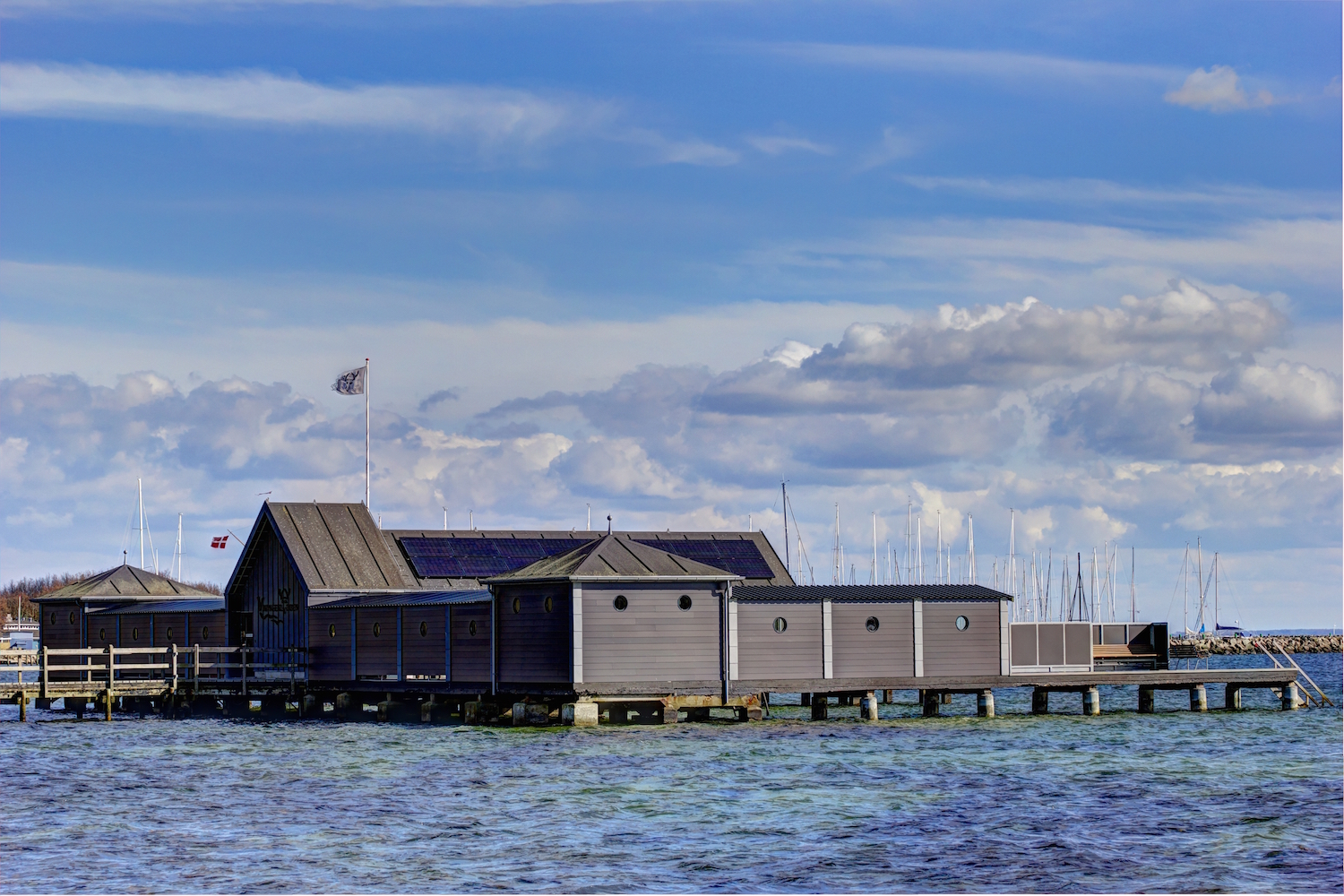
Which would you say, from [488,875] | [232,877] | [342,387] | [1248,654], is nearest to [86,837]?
[232,877]

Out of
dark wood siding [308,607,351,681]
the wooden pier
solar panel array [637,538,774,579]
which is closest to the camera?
the wooden pier

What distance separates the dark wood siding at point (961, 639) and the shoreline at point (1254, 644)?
8084 cm

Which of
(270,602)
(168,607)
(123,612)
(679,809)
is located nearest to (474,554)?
(270,602)

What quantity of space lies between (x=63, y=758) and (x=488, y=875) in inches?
842

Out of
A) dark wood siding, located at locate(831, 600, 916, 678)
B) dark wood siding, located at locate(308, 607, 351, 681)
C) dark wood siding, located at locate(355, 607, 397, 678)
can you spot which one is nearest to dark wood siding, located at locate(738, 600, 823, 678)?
dark wood siding, located at locate(831, 600, 916, 678)

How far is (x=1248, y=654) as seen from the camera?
154375 millimetres

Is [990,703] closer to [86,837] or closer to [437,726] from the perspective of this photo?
[437,726]

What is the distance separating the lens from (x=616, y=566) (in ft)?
150

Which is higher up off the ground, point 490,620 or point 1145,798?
point 490,620

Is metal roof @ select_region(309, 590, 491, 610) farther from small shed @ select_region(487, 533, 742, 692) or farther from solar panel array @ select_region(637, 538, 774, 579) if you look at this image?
solar panel array @ select_region(637, 538, 774, 579)

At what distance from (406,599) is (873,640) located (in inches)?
600

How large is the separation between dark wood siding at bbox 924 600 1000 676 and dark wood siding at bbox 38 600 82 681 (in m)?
35.7

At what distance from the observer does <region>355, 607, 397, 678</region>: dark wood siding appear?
53281 millimetres

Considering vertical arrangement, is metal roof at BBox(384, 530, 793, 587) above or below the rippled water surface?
above
